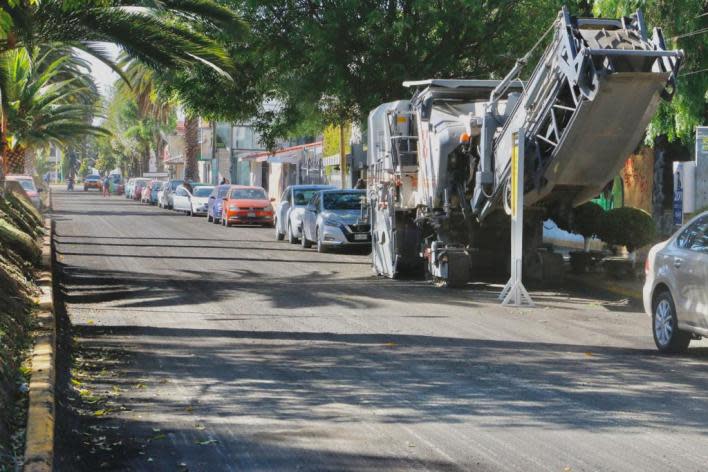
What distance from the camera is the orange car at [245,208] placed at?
39.2 metres

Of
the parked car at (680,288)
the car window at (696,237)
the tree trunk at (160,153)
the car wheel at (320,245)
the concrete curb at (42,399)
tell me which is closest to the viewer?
the concrete curb at (42,399)

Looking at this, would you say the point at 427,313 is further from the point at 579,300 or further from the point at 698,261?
the point at 698,261

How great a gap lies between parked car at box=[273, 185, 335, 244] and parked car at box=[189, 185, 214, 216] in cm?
1702

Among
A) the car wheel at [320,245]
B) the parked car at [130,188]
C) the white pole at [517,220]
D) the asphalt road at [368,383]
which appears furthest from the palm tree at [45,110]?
the parked car at [130,188]

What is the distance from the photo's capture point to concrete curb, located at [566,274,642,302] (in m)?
17.5

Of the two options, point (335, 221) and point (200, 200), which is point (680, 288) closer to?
A: point (335, 221)

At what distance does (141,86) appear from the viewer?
47.4 m

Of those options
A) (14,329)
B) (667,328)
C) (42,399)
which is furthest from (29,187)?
(42,399)

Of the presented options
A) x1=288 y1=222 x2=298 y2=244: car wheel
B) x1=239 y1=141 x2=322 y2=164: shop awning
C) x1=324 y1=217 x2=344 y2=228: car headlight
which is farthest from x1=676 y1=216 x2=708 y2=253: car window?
x1=239 y1=141 x2=322 y2=164: shop awning

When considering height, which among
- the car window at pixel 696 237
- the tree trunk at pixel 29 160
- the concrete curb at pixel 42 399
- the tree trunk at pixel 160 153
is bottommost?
the concrete curb at pixel 42 399

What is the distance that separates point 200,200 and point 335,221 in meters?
23.8

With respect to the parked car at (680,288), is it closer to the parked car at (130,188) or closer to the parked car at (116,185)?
the parked car at (130,188)

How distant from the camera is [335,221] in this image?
2623cm

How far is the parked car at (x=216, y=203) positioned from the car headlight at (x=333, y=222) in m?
15.1
